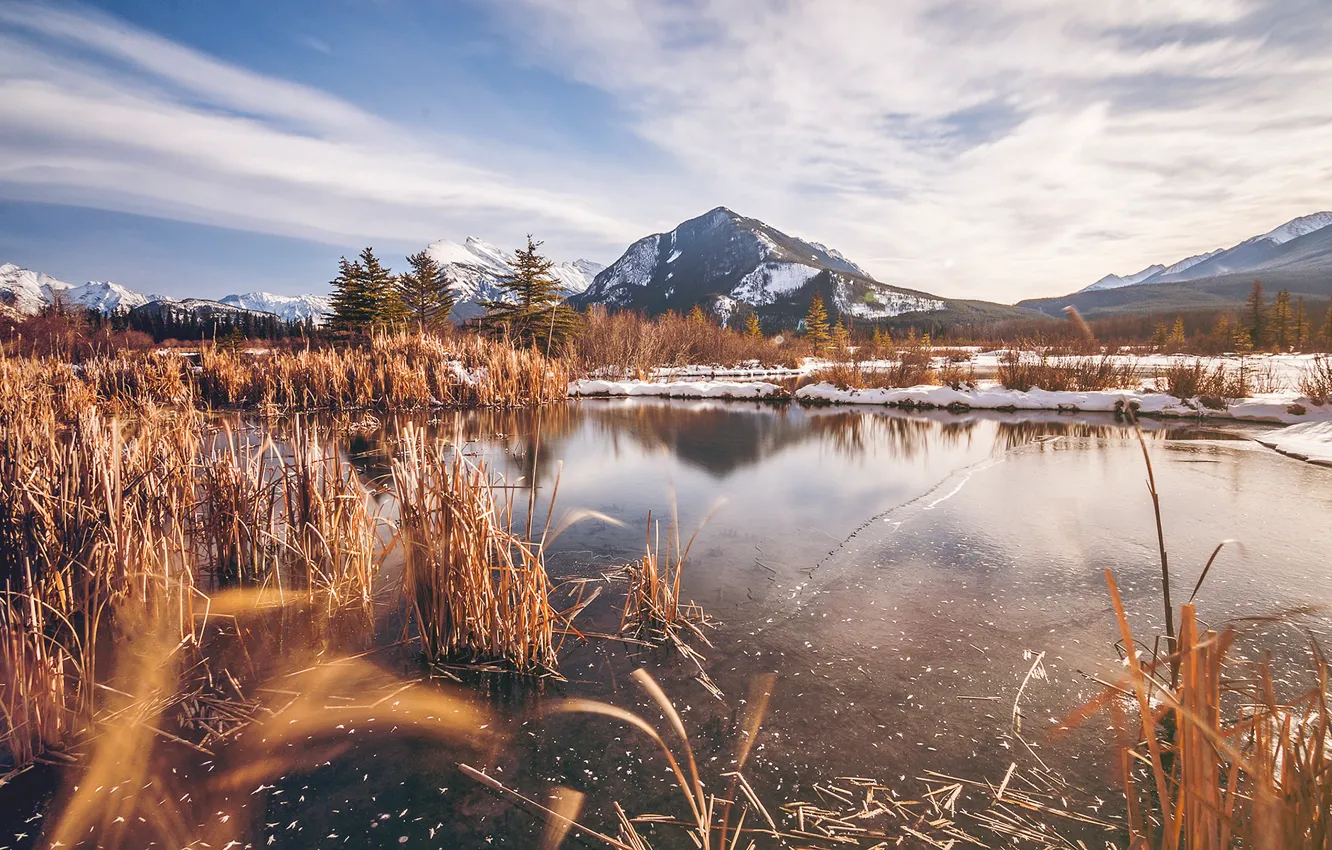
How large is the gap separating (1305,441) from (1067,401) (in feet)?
17.6

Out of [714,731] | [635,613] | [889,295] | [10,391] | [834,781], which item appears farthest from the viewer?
[889,295]

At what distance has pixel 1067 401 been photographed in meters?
13.8

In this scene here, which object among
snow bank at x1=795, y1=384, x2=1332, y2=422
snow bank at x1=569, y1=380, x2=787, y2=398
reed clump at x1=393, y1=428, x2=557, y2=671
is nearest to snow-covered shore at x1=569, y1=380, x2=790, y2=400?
snow bank at x1=569, y1=380, x2=787, y2=398

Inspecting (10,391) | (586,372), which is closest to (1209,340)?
(586,372)

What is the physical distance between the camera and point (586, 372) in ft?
75.1

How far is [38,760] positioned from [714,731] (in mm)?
2643

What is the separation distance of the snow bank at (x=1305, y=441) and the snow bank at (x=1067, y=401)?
1.11 metres

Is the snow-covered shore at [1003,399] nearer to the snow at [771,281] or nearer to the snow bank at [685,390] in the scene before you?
the snow bank at [685,390]

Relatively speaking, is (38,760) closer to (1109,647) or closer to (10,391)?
(1109,647)

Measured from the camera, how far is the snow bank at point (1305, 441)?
749 centimetres

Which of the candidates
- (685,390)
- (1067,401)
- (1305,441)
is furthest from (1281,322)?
(685,390)

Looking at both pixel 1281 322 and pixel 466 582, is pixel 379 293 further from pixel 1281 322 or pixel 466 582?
pixel 1281 322

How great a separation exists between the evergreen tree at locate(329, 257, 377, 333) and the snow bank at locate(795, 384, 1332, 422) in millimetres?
25340

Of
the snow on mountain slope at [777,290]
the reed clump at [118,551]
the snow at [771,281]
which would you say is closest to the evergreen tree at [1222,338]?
the reed clump at [118,551]
